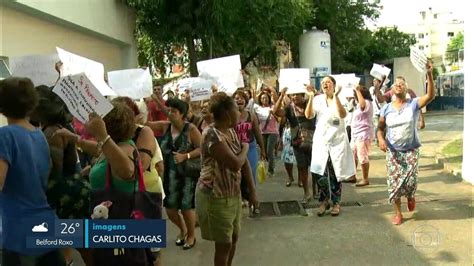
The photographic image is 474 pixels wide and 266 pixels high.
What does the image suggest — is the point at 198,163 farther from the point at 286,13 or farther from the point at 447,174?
the point at 286,13

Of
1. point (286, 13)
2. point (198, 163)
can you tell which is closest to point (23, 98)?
point (198, 163)

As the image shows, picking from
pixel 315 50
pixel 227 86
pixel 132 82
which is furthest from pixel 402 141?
pixel 315 50

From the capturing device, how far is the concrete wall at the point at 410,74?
87.5ft

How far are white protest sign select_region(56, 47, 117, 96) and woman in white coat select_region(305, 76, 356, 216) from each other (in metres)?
3.04

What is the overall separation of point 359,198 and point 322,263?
3.08 m

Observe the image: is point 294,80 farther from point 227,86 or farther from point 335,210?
point 335,210

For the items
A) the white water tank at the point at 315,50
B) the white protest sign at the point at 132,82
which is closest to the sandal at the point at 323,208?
the white protest sign at the point at 132,82

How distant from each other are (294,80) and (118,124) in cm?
490

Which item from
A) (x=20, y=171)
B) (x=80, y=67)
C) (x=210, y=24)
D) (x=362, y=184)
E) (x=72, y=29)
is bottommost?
(x=362, y=184)

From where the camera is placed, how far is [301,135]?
25.8 ft

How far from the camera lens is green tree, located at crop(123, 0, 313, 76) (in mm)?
14125

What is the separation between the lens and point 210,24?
14234 millimetres

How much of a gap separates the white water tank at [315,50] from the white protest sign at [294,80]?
1609 cm

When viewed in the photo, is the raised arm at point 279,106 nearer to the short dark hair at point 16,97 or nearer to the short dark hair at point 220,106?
the short dark hair at point 220,106
